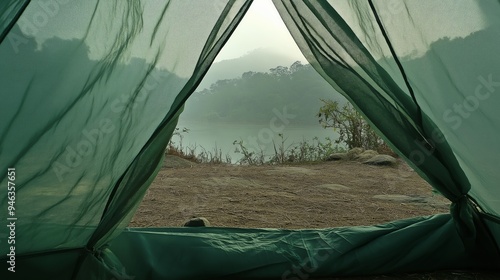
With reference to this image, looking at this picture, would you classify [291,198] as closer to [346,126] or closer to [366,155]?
[366,155]

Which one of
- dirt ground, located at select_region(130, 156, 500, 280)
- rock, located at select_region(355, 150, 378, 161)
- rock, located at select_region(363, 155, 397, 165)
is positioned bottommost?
dirt ground, located at select_region(130, 156, 500, 280)

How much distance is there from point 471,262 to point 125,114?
162 centimetres

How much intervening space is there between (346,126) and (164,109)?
5467 mm

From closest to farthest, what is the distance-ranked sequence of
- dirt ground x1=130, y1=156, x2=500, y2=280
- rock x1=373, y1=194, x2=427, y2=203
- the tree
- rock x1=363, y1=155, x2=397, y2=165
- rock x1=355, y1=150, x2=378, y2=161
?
dirt ground x1=130, y1=156, x2=500, y2=280
rock x1=373, y1=194, x2=427, y2=203
rock x1=363, y1=155, x2=397, y2=165
rock x1=355, y1=150, x2=378, y2=161
the tree

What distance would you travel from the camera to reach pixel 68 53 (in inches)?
63.2

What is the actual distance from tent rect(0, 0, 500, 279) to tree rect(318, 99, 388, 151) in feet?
16.2

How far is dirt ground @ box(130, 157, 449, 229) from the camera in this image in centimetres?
305

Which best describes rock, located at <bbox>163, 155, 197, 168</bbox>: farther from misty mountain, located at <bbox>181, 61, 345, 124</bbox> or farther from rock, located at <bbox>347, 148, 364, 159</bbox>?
rock, located at <bbox>347, 148, 364, 159</bbox>

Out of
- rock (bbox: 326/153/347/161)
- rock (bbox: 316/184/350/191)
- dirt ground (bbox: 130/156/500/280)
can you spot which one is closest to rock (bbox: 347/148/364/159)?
rock (bbox: 326/153/347/161)

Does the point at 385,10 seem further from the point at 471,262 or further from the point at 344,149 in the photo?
the point at 344,149

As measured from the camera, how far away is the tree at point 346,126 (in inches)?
268

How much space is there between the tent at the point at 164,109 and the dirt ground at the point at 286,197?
1.06 meters

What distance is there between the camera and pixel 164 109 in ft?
5.52

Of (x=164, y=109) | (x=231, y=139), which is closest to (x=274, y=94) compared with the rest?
(x=231, y=139)
